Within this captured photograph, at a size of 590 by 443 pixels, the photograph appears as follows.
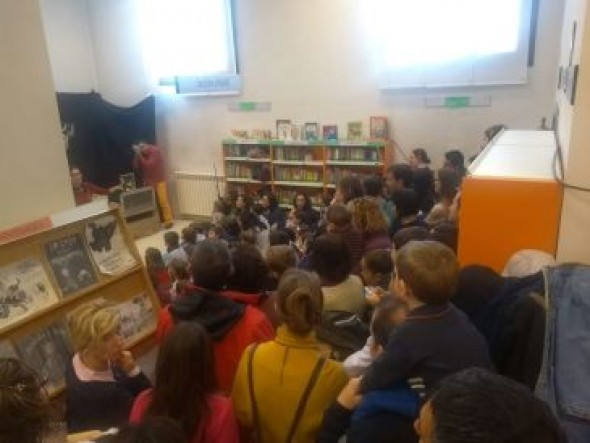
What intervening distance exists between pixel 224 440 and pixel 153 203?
6.73 meters

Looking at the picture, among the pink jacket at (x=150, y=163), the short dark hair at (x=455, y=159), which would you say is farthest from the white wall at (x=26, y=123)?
the pink jacket at (x=150, y=163)

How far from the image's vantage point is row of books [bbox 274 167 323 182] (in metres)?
7.28

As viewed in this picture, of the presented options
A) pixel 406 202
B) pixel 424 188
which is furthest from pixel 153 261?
pixel 424 188

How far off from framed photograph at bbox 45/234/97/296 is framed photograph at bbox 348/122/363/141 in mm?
4940

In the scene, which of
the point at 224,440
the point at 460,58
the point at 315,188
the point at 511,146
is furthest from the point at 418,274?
the point at 315,188

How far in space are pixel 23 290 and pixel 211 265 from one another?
930 millimetres

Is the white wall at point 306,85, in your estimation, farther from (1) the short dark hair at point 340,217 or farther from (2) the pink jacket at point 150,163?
(1) the short dark hair at point 340,217

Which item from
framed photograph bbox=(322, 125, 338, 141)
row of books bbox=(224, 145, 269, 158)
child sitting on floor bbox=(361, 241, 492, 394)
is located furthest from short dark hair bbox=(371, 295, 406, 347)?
row of books bbox=(224, 145, 269, 158)

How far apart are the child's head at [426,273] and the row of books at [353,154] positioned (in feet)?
17.4

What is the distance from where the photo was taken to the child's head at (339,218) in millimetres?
3330

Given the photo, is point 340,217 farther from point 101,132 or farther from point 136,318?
point 101,132

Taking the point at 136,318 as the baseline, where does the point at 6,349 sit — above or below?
above

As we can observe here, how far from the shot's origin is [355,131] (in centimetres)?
699

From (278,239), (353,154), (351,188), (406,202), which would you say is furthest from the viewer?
(353,154)
